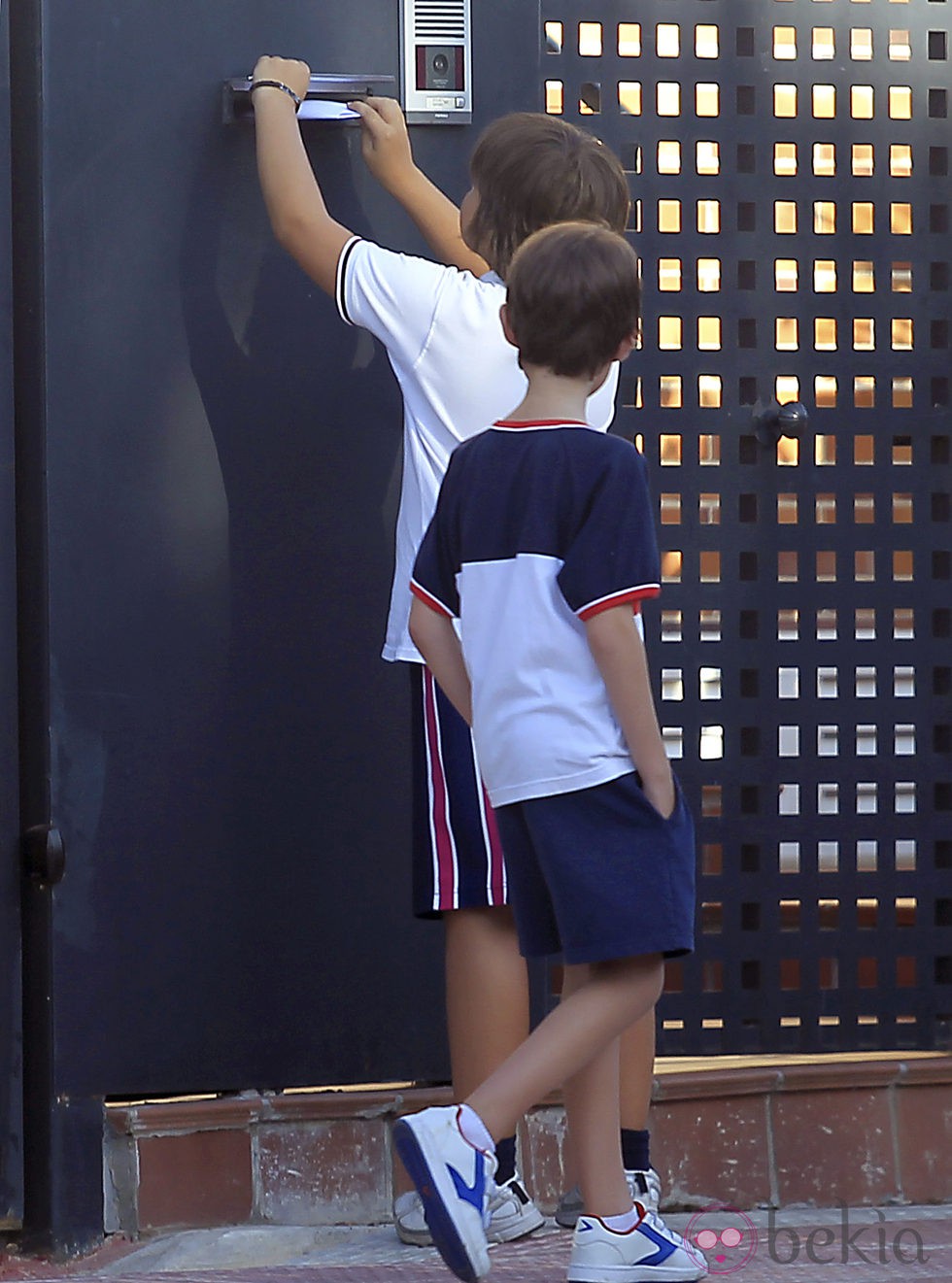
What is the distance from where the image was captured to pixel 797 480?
3180 millimetres

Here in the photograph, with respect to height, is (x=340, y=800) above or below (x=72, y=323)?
below

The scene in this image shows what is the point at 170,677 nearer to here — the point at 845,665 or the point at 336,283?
the point at 336,283

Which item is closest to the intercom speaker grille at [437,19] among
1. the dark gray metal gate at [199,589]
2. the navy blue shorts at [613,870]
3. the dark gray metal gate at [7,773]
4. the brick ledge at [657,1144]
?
the dark gray metal gate at [199,589]

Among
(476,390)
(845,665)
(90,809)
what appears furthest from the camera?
(845,665)

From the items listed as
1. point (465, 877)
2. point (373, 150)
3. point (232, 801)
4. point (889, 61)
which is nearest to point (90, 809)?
point (232, 801)

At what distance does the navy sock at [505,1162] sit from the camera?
275 cm

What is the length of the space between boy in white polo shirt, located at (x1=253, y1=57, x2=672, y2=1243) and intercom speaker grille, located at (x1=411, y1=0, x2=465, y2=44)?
1.17ft

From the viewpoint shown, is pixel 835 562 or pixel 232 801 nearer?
pixel 232 801

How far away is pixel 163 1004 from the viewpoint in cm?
292

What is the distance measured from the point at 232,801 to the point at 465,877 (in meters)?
0.47

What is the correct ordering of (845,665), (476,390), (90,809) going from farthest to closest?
(845,665) → (90,809) → (476,390)

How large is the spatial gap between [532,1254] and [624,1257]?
346mm

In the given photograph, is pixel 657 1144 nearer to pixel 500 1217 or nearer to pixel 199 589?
pixel 500 1217

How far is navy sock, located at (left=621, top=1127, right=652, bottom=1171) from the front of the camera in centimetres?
271
